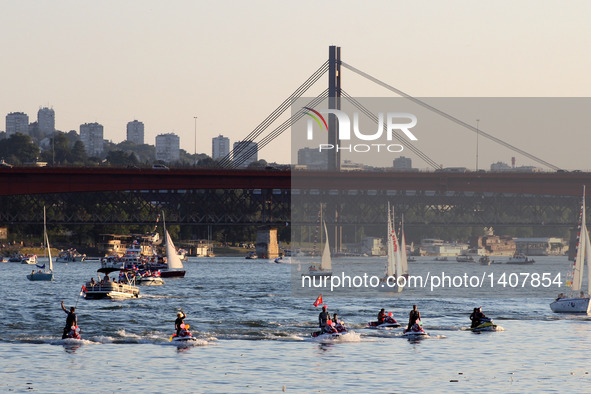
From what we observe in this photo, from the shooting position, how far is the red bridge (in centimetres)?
13038

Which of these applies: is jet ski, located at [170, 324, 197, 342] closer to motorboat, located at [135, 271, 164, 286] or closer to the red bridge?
motorboat, located at [135, 271, 164, 286]

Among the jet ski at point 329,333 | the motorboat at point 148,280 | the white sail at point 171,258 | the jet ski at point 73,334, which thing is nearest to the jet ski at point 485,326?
the jet ski at point 329,333

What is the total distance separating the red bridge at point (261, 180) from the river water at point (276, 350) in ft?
126

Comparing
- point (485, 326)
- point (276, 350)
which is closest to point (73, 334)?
point (276, 350)

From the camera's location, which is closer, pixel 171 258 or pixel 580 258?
pixel 580 258

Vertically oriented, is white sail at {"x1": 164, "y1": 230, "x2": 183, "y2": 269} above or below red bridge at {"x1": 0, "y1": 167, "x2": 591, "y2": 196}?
below

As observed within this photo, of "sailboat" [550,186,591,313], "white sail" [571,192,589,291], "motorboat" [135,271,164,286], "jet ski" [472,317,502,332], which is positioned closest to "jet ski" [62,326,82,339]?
"jet ski" [472,317,502,332]

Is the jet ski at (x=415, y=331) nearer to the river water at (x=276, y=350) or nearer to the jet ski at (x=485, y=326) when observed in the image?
the river water at (x=276, y=350)

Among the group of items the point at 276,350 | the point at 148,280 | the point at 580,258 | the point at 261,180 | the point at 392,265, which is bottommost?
the point at 276,350

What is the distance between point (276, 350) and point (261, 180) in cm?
8267

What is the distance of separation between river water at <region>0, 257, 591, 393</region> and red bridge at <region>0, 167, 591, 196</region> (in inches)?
1510

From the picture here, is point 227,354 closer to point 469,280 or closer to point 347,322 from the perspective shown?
point 347,322

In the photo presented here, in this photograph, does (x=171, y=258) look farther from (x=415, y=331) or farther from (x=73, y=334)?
(x=73, y=334)

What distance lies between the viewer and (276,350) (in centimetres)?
5469
